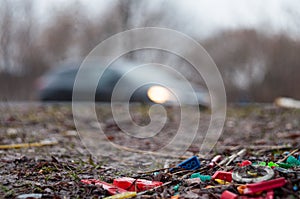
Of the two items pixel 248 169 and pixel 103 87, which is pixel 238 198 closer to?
pixel 248 169

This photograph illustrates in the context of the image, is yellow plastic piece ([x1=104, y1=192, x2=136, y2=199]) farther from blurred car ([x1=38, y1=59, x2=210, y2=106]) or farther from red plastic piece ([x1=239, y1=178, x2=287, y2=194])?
blurred car ([x1=38, y1=59, x2=210, y2=106])

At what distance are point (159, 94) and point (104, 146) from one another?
3.65m

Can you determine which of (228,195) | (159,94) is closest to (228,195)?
(228,195)

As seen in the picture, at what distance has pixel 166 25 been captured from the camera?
18.8 m

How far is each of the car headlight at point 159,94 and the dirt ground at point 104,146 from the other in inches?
16.7

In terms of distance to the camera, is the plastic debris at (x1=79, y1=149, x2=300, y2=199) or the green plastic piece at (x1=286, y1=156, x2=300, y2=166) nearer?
the plastic debris at (x1=79, y1=149, x2=300, y2=199)

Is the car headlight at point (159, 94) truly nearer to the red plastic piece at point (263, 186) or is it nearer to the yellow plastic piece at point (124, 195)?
the yellow plastic piece at point (124, 195)

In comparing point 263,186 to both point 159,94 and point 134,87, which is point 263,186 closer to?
point 159,94

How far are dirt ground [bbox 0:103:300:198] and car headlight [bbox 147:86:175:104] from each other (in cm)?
42

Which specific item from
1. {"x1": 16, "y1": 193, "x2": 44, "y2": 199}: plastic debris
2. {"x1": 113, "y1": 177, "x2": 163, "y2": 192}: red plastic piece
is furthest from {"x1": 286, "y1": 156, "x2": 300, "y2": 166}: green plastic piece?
{"x1": 16, "y1": 193, "x2": 44, "y2": 199}: plastic debris

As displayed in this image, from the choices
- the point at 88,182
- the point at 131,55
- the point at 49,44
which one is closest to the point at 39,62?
the point at 49,44

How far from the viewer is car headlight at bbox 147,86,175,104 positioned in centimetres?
731

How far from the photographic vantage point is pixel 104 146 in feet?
12.7

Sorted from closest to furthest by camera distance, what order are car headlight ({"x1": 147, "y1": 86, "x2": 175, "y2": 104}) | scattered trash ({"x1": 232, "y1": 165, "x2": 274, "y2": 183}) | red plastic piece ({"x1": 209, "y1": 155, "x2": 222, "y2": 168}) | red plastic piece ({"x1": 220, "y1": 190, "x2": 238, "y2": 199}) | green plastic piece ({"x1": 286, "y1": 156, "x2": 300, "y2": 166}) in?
1. red plastic piece ({"x1": 220, "y1": 190, "x2": 238, "y2": 199})
2. scattered trash ({"x1": 232, "y1": 165, "x2": 274, "y2": 183})
3. green plastic piece ({"x1": 286, "y1": 156, "x2": 300, "y2": 166})
4. red plastic piece ({"x1": 209, "y1": 155, "x2": 222, "y2": 168})
5. car headlight ({"x1": 147, "y1": 86, "x2": 175, "y2": 104})
